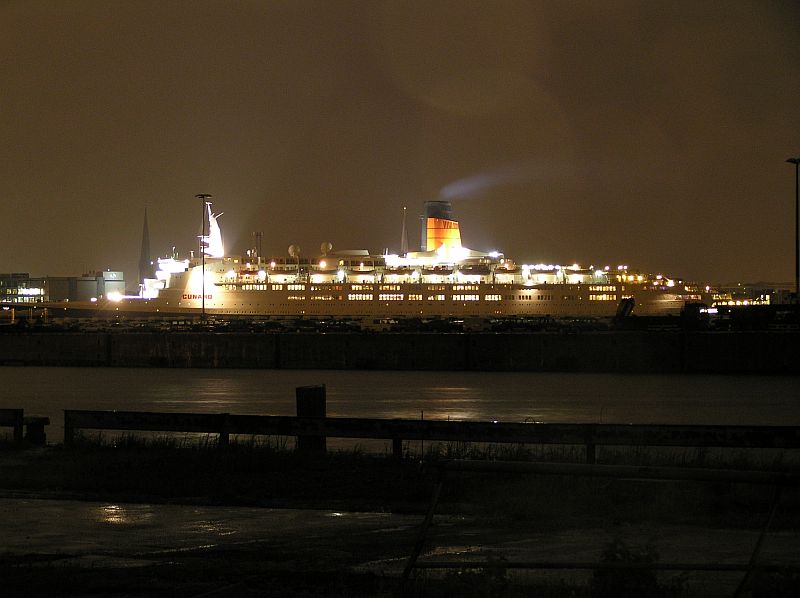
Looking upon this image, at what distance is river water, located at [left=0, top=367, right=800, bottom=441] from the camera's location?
77.0 ft

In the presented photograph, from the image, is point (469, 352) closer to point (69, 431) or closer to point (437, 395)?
point (437, 395)

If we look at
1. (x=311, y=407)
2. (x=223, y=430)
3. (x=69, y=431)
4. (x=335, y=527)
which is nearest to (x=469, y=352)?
(x=311, y=407)

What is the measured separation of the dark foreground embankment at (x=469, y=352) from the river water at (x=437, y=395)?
187cm

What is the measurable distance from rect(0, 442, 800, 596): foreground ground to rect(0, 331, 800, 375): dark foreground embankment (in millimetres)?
27407

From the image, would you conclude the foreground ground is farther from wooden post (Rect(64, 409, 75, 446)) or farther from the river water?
the river water

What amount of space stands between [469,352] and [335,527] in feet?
103

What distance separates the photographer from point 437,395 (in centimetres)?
2883

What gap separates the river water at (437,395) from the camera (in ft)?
77.0

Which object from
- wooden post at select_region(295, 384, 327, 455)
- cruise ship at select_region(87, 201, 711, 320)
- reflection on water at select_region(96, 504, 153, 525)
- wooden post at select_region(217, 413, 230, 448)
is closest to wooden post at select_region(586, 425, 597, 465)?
wooden post at select_region(295, 384, 327, 455)

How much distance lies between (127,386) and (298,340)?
1060 cm

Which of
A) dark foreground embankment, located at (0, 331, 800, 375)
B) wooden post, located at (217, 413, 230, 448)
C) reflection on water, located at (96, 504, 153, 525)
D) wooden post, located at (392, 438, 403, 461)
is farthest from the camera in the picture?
dark foreground embankment, located at (0, 331, 800, 375)

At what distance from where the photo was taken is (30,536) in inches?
352

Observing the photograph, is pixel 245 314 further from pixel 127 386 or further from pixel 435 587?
pixel 435 587

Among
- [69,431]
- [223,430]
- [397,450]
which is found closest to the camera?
[397,450]
